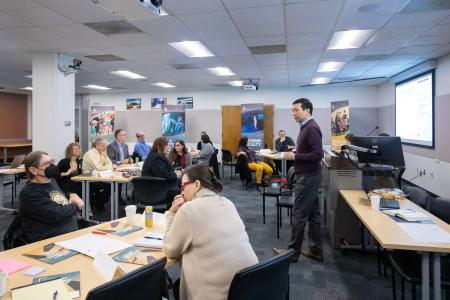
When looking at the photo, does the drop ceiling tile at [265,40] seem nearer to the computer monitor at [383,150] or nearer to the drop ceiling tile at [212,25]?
the drop ceiling tile at [212,25]

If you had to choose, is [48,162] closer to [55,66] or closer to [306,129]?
[306,129]

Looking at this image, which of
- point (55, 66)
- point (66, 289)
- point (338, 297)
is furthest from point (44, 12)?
point (338, 297)

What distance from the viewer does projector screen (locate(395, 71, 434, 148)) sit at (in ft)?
20.9

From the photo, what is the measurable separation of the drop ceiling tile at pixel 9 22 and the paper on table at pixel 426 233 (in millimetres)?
4697

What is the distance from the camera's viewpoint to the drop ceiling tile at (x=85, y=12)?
3496 mm

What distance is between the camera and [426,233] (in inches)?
78.1

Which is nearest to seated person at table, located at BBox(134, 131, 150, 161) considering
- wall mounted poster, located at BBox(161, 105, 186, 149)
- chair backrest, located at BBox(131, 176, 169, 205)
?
wall mounted poster, located at BBox(161, 105, 186, 149)

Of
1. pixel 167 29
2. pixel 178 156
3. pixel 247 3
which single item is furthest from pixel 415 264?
pixel 178 156

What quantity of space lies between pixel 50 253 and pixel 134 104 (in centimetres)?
1091

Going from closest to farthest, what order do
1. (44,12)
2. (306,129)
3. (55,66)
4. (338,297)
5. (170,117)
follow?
(338,297)
(306,129)
(44,12)
(55,66)
(170,117)

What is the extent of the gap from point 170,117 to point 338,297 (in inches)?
338

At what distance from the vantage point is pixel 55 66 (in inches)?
217

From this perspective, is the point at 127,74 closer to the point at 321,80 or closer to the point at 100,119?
the point at 100,119

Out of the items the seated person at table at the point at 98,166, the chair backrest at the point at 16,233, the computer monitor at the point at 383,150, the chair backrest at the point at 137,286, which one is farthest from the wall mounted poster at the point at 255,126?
the chair backrest at the point at 137,286
